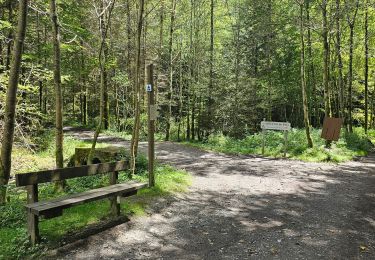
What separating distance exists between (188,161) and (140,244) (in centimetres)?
818

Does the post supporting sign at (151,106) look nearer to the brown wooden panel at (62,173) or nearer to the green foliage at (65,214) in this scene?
the green foliage at (65,214)

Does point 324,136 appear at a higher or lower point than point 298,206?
higher

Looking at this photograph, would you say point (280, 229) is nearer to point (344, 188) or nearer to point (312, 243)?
point (312, 243)

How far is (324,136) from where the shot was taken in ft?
48.9

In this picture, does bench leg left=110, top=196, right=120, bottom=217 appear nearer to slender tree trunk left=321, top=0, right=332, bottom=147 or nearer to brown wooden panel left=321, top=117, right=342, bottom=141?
brown wooden panel left=321, top=117, right=342, bottom=141

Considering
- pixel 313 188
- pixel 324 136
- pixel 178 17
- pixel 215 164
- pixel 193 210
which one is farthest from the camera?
pixel 178 17

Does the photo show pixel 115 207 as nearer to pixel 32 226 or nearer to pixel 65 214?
pixel 65 214

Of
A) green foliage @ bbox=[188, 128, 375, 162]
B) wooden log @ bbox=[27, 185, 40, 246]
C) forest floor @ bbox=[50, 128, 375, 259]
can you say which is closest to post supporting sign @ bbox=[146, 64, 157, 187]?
forest floor @ bbox=[50, 128, 375, 259]

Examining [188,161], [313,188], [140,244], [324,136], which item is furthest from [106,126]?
[140,244]

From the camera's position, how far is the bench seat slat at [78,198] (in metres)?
4.46

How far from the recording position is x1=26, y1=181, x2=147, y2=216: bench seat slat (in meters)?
4.46

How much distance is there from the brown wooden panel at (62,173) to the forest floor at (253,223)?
97cm

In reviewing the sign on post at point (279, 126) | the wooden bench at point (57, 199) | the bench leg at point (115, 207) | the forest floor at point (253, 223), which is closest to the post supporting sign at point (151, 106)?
the forest floor at point (253, 223)

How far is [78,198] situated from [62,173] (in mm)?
440
